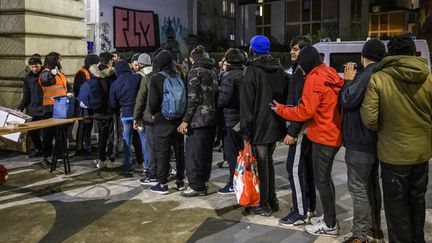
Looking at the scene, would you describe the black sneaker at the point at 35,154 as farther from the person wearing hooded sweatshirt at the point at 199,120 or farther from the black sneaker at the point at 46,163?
the person wearing hooded sweatshirt at the point at 199,120

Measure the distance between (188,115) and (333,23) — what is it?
2748 cm

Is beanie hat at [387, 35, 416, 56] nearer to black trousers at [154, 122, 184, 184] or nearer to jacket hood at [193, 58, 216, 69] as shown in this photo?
jacket hood at [193, 58, 216, 69]

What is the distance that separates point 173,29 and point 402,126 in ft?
66.7

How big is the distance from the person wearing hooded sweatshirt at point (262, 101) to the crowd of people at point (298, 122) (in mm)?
11

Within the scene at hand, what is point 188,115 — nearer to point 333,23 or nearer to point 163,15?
point 163,15

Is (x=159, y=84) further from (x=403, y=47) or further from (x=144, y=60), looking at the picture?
(x=403, y=47)

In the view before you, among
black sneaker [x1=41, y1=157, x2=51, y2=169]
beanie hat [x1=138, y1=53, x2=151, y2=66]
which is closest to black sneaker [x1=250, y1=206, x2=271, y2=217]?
beanie hat [x1=138, y1=53, x2=151, y2=66]

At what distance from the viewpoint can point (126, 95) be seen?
23.2ft

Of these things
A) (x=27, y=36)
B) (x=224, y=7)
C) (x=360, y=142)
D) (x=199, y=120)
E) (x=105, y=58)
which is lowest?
(x=360, y=142)

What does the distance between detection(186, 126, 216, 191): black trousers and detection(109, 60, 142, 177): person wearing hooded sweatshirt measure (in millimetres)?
1444

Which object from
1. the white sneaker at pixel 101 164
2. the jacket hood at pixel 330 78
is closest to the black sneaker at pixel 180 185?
the white sneaker at pixel 101 164

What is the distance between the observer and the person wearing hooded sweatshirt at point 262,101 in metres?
5.06

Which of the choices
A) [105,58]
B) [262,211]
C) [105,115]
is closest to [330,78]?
[262,211]

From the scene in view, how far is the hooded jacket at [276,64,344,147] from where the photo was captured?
4.41m
